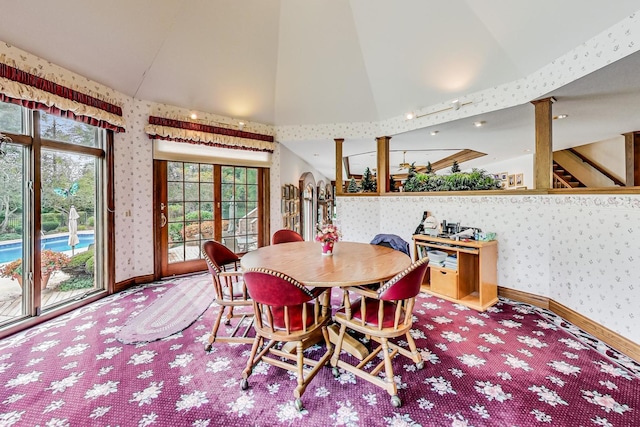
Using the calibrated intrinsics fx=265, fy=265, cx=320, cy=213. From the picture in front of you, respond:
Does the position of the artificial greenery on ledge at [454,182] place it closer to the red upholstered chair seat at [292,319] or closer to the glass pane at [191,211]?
the red upholstered chair seat at [292,319]

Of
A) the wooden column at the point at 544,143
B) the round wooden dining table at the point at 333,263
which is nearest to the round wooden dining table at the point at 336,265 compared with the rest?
the round wooden dining table at the point at 333,263

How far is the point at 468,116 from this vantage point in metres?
3.63

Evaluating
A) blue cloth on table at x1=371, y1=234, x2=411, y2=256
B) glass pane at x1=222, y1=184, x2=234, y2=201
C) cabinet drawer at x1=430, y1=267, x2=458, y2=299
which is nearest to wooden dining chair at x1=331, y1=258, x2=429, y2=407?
blue cloth on table at x1=371, y1=234, x2=411, y2=256

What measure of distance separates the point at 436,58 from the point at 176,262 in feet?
15.7

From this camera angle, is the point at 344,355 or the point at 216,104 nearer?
the point at 344,355

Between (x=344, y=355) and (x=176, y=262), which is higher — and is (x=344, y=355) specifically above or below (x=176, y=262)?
below

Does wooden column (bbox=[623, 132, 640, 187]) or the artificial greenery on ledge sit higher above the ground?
wooden column (bbox=[623, 132, 640, 187])

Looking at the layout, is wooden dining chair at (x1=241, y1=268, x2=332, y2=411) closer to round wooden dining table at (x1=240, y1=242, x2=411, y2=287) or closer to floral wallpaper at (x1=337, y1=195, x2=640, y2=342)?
round wooden dining table at (x1=240, y1=242, x2=411, y2=287)

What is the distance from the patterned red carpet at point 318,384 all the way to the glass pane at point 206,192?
92.5 inches

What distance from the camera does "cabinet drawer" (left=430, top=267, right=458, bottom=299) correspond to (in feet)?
10.4

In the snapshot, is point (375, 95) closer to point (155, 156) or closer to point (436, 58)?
point (436, 58)

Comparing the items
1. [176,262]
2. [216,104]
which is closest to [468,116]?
[216,104]

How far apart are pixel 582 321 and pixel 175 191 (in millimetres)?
5275

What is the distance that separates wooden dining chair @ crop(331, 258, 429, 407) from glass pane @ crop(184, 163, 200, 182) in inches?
139
